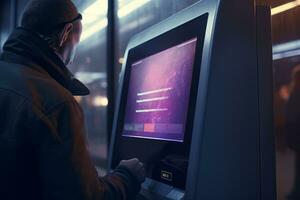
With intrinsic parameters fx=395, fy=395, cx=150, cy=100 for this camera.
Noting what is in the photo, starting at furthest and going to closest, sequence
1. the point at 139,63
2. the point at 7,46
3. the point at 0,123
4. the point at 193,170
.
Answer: the point at 139,63 < the point at 7,46 < the point at 0,123 < the point at 193,170

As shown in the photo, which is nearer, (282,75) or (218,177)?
(218,177)

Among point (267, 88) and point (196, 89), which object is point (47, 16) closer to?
point (196, 89)

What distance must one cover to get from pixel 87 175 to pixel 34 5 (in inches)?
23.1

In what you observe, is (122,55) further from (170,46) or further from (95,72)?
(170,46)

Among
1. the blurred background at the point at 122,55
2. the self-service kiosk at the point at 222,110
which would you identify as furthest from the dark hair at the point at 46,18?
the blurred background at the point at 122,55

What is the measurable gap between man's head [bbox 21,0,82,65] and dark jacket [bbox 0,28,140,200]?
0.57 ft

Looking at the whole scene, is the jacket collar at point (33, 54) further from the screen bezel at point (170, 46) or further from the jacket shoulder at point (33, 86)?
the screen bezel at point (170, 46)

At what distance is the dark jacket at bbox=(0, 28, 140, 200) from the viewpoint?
105 cm

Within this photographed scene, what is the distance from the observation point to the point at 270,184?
1020mm

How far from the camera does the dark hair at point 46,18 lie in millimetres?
1271

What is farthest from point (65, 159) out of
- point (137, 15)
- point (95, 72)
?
point (95, 72)

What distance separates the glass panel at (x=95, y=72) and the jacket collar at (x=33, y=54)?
1.17m

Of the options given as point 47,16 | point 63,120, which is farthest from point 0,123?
point 47,16

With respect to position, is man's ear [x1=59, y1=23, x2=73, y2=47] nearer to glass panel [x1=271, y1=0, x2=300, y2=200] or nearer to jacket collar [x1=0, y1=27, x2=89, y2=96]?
jacket collar [x1=0, y1=27, x2=89, y2=96]
